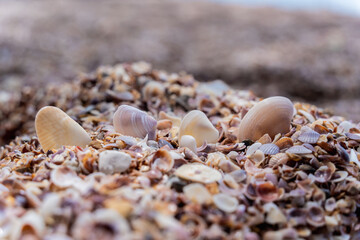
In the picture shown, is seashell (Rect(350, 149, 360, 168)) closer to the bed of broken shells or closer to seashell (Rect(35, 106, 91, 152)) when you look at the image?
the bed of broken shells

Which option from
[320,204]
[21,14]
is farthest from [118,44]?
[320,204]

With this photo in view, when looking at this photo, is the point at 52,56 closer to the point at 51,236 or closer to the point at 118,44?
the point at 118,44

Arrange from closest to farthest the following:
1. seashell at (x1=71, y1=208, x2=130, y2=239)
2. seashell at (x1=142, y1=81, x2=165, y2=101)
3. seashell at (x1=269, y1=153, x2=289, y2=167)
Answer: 1. seashell at (x1=71, y1=208, x2=130, y2=239)
2. seashell at (x1=269, y1=153, x2=289, y2=167)
3. seashell at (x1=142, y1=81, x2=165, y2=101)

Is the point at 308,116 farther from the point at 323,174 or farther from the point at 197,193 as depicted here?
the point at 197,193

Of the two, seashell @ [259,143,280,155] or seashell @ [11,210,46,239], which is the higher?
seashell @ [11,210,46,239]

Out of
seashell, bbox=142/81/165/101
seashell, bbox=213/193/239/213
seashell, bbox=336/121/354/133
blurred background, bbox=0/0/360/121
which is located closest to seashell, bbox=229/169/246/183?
seashell, bbox=213/193/239/213
